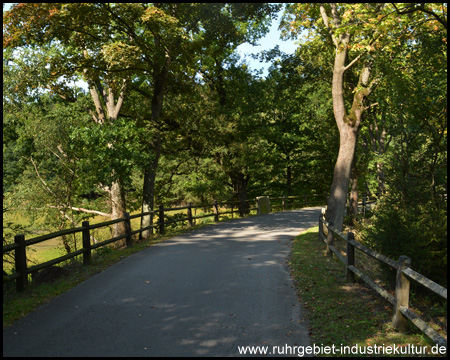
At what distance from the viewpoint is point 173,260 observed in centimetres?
1080

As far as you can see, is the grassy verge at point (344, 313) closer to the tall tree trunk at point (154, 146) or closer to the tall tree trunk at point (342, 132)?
the tall tree trunk at point (342, 132)

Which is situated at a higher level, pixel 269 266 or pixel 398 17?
pixel 398 17

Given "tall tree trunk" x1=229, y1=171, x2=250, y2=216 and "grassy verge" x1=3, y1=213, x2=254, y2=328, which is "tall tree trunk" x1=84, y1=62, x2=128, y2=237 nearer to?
"grassy verge" x1=3, y1=213, x2=254, y2=328

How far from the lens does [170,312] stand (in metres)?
6.51

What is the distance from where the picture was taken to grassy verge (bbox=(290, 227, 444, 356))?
17.5 ft

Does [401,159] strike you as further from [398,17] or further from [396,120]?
[398,17]

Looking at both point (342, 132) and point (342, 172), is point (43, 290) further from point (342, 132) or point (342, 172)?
point (342, 132)

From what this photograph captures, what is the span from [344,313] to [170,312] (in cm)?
286

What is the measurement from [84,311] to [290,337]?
3.43 metres

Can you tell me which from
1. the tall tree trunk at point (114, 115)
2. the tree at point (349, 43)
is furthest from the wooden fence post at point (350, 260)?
the tall tree trunk at point (114, 115)

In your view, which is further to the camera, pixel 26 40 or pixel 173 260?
pixel 26 40

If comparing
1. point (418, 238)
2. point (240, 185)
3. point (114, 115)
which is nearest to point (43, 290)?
point (418, 238)

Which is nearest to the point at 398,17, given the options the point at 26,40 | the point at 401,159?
the point at 401,159

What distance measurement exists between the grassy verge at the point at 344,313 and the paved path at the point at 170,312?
0.94ft
